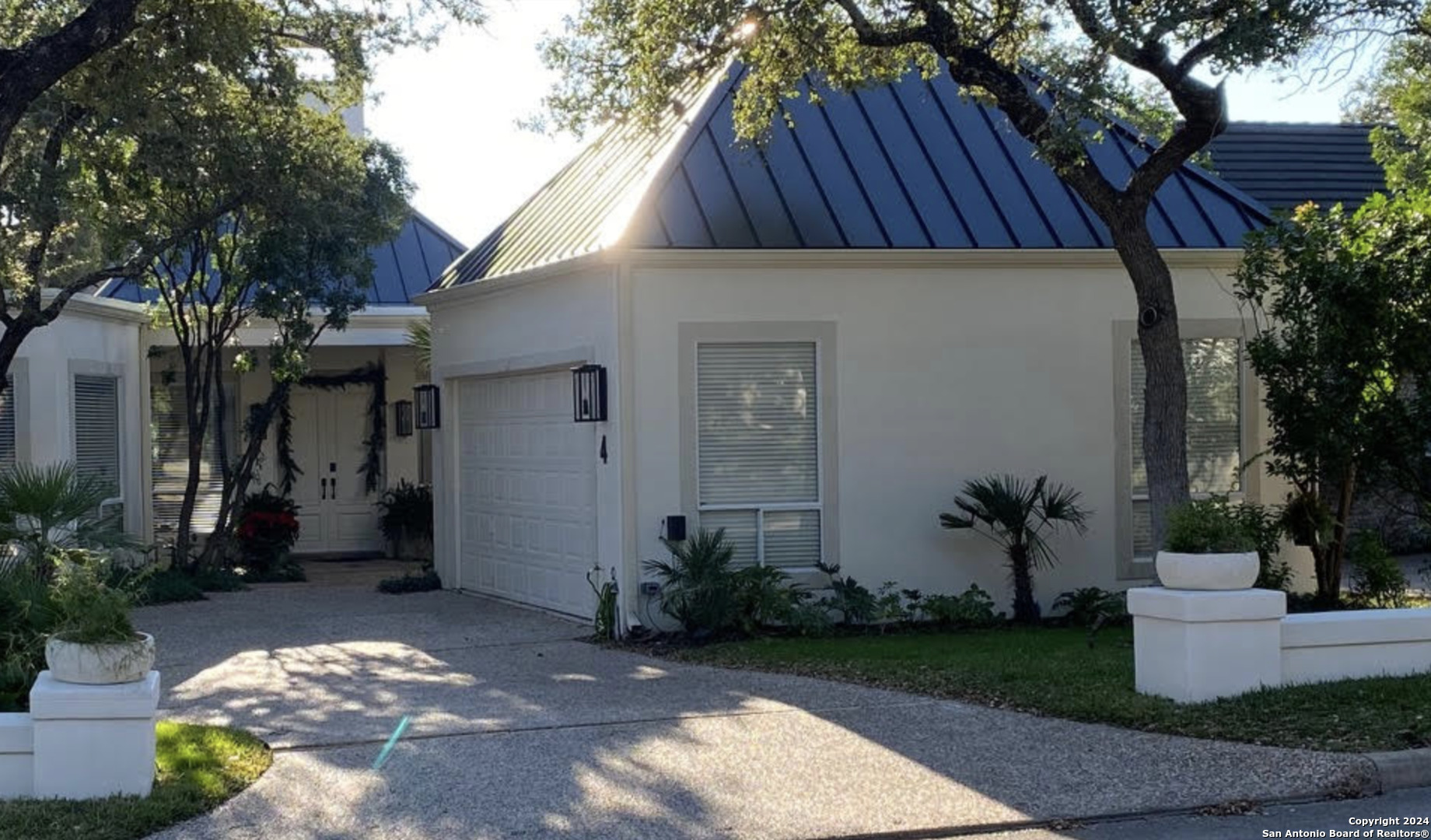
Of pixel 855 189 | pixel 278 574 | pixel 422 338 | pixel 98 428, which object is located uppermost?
pixel 855 189

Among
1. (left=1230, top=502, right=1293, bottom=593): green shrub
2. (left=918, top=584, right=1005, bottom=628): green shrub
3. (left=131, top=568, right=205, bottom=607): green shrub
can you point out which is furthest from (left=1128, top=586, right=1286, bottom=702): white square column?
(left=131, top=568, right=205, bottom=607): green shrub

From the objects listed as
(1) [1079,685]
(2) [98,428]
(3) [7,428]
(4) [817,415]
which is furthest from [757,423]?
(2) [98,428]

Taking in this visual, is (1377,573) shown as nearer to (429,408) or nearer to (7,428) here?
(429,408)

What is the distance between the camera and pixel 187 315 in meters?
17.8

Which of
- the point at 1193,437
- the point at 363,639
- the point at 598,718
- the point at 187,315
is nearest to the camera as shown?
the point at 598,718

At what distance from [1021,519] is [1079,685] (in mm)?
3202

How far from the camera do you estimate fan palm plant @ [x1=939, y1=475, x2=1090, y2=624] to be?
12336 millimetres

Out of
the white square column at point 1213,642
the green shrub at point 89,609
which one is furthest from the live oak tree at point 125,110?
the white square column at point 1213,642

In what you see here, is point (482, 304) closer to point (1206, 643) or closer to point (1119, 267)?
point (1119, 267)

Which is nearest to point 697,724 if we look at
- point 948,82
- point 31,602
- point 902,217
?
point 31,602

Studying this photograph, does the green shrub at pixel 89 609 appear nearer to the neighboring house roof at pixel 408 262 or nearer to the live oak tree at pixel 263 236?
the live oak tree at pixel 263 236

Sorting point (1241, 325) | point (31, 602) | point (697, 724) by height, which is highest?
point (1241, 325)

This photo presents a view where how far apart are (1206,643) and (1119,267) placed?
530cm

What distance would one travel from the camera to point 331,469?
20.7 m
